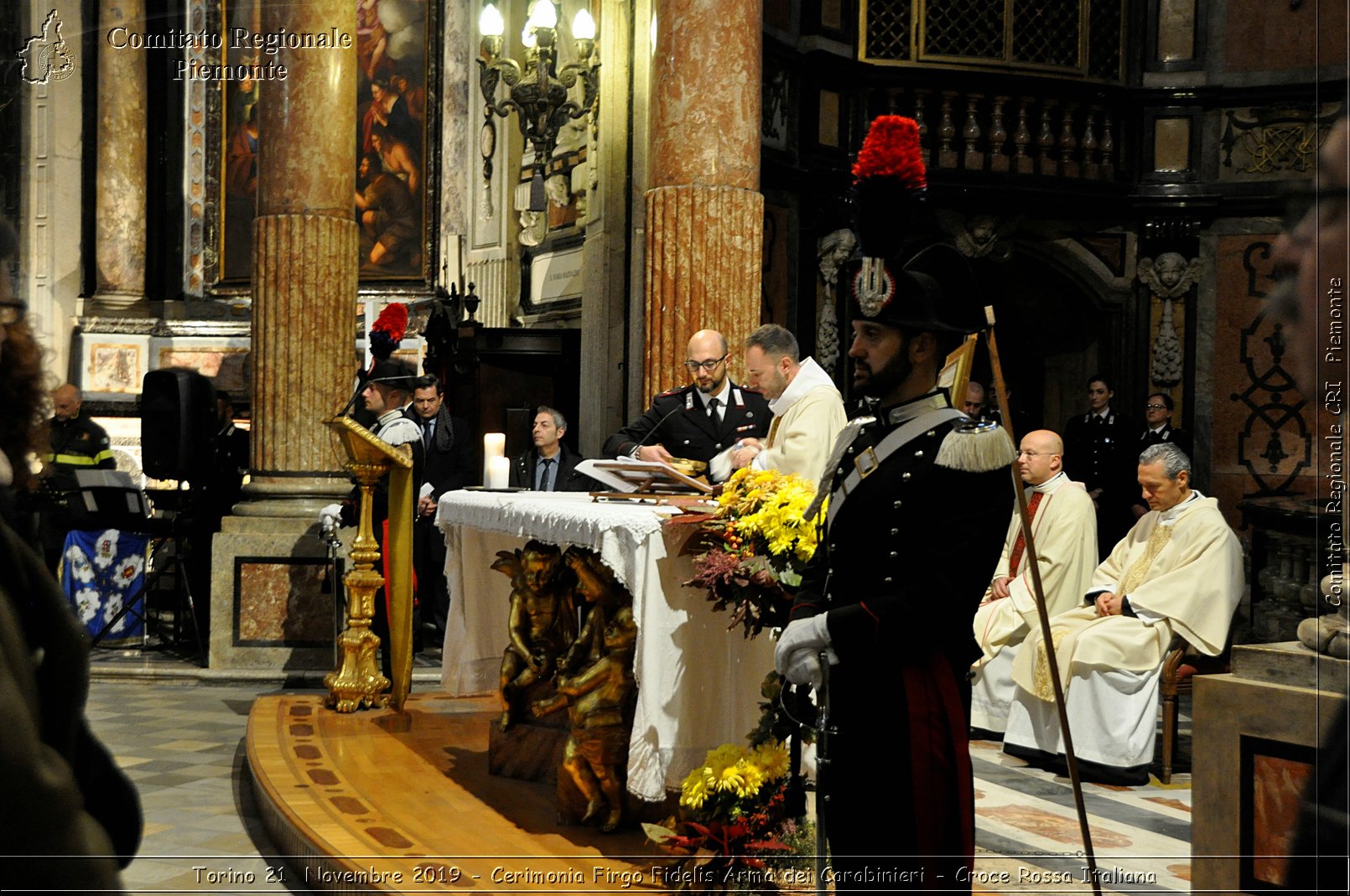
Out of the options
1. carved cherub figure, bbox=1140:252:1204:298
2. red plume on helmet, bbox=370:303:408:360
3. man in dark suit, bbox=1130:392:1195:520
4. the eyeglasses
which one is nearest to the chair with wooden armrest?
the eyeglasses

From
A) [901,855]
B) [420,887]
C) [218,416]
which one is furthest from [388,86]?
[901,855]

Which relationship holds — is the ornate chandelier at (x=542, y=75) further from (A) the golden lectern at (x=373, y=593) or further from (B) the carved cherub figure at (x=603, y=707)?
(B) the carved cherub figure at (x=603, y=707)

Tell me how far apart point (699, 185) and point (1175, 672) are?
345cm

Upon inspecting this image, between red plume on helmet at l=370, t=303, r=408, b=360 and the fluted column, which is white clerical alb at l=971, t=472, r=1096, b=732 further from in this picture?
the fluted column

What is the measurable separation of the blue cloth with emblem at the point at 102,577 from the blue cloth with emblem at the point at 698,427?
276 centimetres

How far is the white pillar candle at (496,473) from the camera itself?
5.48m

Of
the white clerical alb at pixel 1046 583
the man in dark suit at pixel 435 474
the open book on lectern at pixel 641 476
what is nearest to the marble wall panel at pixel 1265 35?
the white clerical alb at pixel 1046 583

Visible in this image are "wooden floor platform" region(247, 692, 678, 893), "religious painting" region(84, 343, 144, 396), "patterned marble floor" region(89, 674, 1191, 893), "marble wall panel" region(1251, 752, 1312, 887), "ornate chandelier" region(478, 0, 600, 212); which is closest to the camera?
"marble wall panel" region(1251, 752, 1312, 887)

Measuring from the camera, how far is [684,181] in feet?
23.4

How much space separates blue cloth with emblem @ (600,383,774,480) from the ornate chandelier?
3.58 metres

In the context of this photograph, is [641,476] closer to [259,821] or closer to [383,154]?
[259,821]

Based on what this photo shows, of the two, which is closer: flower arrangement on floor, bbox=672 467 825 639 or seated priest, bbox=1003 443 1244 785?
flower arrangement on floor, bbox=672 467 825 639

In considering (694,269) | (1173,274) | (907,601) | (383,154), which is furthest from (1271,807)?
(383,154)

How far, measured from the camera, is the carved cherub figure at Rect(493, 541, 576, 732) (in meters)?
4.89
